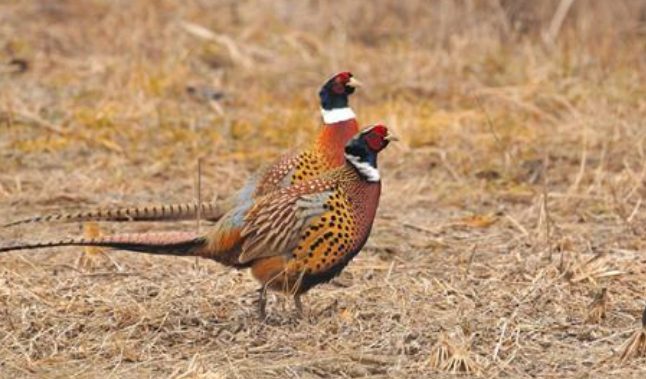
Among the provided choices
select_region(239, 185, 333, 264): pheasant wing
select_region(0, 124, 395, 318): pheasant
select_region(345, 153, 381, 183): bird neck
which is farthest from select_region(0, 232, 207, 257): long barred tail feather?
select_region(345, 153, 381, 183): bird neck

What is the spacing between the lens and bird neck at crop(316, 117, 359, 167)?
5930 millimetres

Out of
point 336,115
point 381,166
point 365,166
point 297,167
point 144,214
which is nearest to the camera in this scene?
point 365,166

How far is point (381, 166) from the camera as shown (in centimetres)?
786

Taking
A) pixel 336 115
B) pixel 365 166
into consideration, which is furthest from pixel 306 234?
pixel 336 115

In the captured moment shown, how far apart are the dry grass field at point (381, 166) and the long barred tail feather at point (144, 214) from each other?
0.74 ft

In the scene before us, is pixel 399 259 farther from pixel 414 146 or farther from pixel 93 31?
pixel 93 31

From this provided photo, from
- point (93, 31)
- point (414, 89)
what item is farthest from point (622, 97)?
point (93, 31)

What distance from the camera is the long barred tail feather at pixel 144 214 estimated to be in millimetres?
5383

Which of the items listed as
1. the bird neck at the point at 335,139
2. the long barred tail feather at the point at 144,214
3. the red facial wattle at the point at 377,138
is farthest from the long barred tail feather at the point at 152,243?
the bird neck at the point at 335,139

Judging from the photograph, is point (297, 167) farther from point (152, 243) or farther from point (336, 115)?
point (152, 243)

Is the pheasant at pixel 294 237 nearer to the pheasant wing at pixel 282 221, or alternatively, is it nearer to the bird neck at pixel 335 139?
the pheasant wing at pixel 282 221

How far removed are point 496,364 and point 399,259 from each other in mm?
1585

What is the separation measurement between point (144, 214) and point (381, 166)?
252 cm

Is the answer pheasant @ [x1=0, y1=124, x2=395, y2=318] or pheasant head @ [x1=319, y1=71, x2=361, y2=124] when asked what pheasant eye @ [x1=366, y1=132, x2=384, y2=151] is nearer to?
pheasant @ [x1=0, y1=124, x2=395, y2=318]
